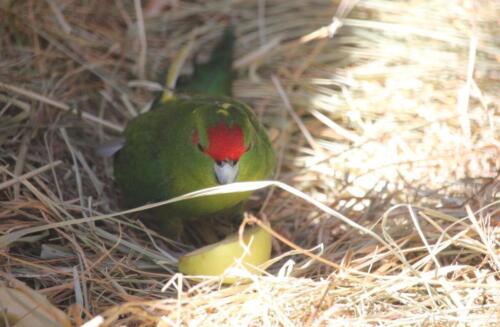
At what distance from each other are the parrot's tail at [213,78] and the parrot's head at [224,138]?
2.83 ft

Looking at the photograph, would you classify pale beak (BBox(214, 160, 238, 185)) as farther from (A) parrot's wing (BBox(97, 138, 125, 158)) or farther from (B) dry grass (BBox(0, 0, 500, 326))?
(A) parrot's wing (BBox(97, 138, 125, 158))

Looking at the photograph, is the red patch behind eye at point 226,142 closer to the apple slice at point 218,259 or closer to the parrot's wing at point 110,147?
the apple slice at point 218,259

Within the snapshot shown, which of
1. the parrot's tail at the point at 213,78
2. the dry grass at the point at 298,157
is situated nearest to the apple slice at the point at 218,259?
the dry grass at the point at 298,157

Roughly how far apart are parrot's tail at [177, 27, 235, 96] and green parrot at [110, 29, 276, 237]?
300 mm

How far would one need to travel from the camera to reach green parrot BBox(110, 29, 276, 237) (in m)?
3.21

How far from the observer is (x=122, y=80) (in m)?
4.54

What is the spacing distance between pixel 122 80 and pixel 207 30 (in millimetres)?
723

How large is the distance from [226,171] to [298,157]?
108cm

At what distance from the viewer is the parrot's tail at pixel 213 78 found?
425 cm

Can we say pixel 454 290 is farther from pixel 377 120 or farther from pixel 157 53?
pixel 157 53

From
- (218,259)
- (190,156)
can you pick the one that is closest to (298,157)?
(190,156)

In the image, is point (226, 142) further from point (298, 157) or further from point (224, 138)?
point (298, 157)

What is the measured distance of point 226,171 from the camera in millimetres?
3195

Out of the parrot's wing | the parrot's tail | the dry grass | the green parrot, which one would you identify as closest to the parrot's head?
the green parrot
